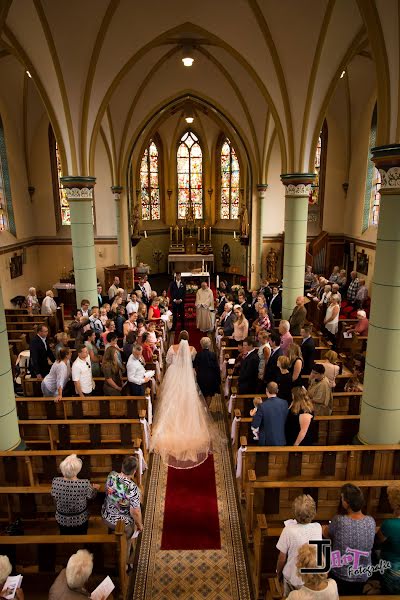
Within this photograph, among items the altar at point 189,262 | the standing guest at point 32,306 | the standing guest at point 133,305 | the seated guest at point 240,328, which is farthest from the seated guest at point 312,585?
the altar at point 189,262

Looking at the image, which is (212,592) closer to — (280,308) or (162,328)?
(162,328)

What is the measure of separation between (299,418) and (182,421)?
2.49 m

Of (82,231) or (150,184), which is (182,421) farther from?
(150,184)

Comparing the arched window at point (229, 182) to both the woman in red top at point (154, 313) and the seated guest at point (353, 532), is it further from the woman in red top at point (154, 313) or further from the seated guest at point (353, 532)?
the seated guest at point (353, 532)

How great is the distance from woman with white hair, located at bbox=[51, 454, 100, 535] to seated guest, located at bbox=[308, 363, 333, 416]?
11.1 ft

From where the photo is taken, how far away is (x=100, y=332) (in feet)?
31.5

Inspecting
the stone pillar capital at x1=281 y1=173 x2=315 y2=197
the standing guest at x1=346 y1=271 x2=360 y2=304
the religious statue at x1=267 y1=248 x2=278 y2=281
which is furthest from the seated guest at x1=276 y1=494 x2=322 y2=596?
the religious statue at x1=267 y1=248 x2=278 y2=281

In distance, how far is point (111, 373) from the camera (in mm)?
7176

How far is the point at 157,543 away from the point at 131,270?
45.5 feet

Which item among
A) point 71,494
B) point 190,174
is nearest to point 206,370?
point 71,494

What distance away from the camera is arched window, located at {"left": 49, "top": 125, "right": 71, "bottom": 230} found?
19125 mm

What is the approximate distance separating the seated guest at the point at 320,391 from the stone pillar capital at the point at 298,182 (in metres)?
6.08

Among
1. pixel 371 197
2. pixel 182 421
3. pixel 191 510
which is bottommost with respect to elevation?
pixel 191 510

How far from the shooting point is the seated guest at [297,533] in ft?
11.5
